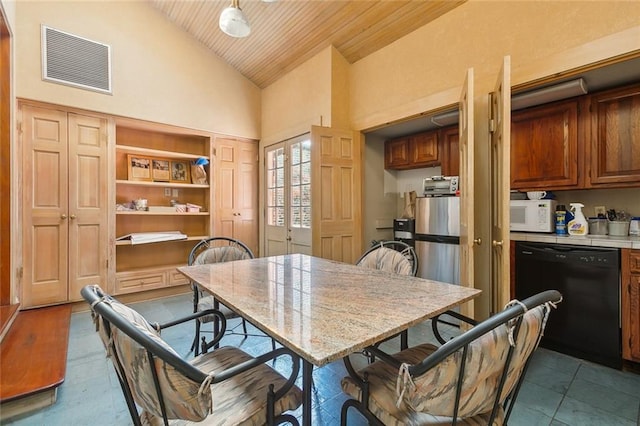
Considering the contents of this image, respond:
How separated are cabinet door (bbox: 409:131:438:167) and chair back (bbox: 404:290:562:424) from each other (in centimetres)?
Result: 323

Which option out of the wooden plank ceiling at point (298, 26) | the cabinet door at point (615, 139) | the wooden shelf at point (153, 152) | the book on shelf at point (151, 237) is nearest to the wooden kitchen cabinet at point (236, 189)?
the wooden shelf at point (153, 152)

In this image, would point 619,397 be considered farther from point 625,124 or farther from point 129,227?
point 129,227

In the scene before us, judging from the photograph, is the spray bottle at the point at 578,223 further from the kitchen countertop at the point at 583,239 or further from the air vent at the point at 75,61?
the air vent at the point at 75,61

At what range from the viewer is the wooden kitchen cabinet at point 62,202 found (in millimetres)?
3059

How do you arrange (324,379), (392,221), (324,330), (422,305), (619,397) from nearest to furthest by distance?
(324,330) → (422,305) → (619,397) → (324,379) → (392,221)

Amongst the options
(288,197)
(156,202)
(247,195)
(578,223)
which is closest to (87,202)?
(156,202)

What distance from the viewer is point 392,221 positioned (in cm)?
430

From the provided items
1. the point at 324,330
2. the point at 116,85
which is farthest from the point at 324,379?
the point at 116,85

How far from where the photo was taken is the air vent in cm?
311

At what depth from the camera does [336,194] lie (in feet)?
11.7

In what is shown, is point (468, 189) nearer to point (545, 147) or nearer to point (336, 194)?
point (545, 147)

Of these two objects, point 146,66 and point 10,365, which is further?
point 146,66

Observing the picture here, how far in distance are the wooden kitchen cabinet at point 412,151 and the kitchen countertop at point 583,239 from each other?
151 cm

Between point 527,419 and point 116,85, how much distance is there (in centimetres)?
490
